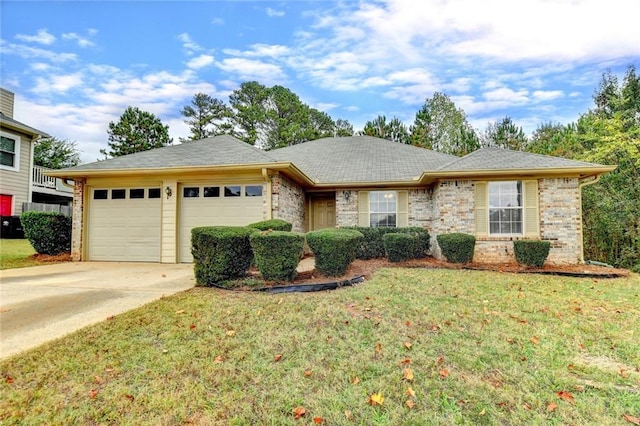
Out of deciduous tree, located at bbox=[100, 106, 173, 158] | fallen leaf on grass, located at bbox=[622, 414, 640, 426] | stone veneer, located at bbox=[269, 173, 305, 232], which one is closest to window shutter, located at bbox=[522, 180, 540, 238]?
stone veneer, located at bbox=[269, 173, 305, 232]

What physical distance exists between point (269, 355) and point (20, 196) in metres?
17.5

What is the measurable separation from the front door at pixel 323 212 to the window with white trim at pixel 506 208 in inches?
208

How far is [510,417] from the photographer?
2295 millimetres

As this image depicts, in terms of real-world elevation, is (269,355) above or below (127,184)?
below

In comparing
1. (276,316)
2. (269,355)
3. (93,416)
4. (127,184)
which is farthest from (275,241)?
(127,184)

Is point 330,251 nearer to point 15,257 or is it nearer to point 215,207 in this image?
point 215,207

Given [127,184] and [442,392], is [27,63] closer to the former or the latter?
[127,184]

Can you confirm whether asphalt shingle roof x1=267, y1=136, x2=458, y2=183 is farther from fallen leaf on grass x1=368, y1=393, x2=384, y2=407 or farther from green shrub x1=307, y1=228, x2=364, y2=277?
fallen leaf on grass x1=368, y1=393, x2=384, y2=407

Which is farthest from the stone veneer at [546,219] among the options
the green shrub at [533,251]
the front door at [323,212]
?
the front door at [323,212]

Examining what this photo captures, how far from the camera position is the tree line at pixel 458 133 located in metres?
11.4

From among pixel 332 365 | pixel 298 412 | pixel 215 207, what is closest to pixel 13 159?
pixel 215 207

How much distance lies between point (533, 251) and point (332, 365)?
771 cm

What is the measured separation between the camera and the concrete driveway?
367 cm

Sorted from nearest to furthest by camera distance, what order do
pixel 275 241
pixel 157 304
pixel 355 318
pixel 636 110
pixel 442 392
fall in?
1. pixel 442 392
2. pixel 355 318
3. pixel 157 304
4. pixel 275 241
5. pixel 636 110
